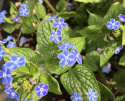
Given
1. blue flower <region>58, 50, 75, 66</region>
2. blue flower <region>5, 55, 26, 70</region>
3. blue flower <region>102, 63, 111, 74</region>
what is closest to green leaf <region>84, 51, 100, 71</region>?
blue flower <region>102, 63, 111, 74</region>

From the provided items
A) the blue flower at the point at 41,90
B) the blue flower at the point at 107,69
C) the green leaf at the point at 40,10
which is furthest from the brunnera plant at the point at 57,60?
the green leaf at the point at 40,10

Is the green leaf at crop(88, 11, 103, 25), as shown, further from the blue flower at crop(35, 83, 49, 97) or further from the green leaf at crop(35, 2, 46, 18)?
the blue flower at crop(35, 83, 49, 97)

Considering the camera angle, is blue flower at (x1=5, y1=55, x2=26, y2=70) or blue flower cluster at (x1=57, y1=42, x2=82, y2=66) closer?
blue flower at (x1=5, y1=55, x2=26, y2=70)

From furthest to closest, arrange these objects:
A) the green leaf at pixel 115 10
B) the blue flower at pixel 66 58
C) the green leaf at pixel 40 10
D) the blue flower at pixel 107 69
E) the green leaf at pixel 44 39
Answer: the green leaf at pixel 40 10 → the blue flower at pixel 107 69 → the green leaf at pixel 115 10 → the green leaf at pixel 44 39 → the blue flower at pixel 66 58

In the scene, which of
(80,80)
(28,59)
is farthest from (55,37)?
(80,80)

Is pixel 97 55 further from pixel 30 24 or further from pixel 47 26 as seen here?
pixel 30 24

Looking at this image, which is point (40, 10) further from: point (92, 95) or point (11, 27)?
point (92, 95)

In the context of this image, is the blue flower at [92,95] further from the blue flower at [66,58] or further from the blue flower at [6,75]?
the blue flower at [6,75]
